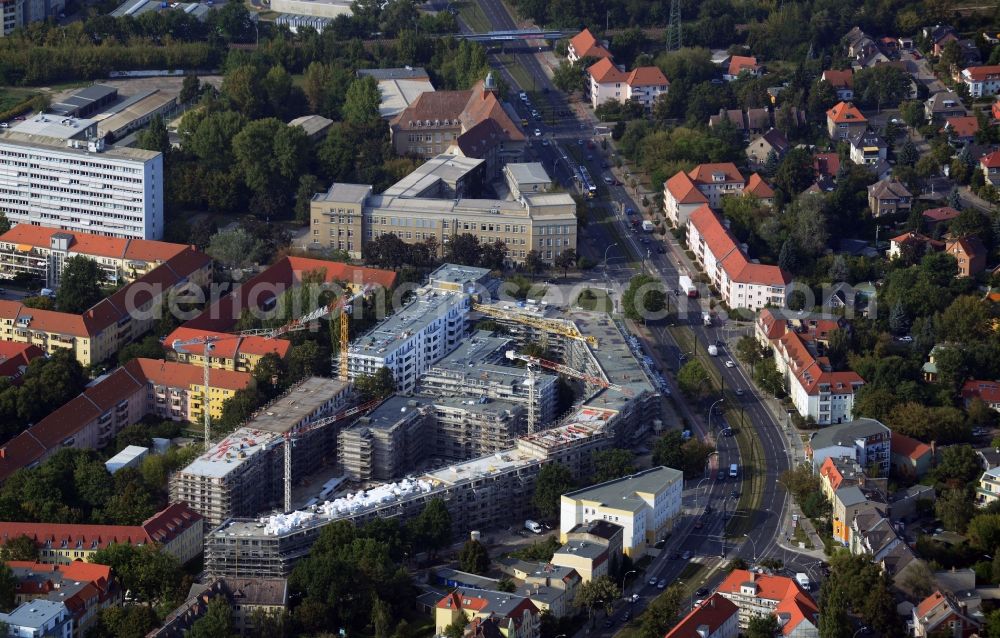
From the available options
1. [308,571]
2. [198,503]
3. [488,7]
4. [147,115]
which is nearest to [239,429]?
[198,503]

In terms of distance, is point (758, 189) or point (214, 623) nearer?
point (214, 623)

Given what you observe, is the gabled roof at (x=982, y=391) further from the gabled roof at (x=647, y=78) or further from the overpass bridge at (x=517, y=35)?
the overpass bridge at (x=517, y=35)

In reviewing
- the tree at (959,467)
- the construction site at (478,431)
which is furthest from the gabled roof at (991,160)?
the tree at (959,467)

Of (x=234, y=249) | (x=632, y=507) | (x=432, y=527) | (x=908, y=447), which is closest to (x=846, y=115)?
(x=234, y=249)

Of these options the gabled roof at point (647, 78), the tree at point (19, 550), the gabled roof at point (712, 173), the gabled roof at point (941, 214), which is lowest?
the tree at point (19, 550)

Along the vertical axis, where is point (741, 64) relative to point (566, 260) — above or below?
above

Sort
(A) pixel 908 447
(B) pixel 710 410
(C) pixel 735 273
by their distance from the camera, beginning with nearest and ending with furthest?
(A) pixel 908 447
(B) pixel 710 410
(C) pixel 735 273

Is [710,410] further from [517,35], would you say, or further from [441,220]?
[517,35]

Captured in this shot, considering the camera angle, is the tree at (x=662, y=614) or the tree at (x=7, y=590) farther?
the tree at (x=7, y=590)
